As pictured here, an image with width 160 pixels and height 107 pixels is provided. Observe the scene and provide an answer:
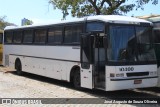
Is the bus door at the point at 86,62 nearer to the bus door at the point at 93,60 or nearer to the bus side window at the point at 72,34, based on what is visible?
the bus door at the point at 93,60

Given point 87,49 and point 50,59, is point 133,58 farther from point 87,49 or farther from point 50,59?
point 50,59

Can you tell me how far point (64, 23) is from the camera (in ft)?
52.4

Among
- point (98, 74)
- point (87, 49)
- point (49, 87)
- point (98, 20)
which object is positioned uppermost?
point (98, 20)

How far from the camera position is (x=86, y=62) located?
13.9 m

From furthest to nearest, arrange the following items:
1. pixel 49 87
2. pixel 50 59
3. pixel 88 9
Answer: pixel 88 9 < pixel 50 59 < pixel 49 87

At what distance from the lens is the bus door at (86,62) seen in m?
13.6

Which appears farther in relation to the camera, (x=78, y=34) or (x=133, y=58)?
(x=78, y=34)

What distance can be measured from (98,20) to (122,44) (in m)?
1.28

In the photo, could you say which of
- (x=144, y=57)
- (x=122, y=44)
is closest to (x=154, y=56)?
(x=144, y=57)

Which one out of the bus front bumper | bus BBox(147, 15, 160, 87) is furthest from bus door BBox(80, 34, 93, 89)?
bus BBox(147, 15, 160, 87)

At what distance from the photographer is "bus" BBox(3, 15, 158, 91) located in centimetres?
1270

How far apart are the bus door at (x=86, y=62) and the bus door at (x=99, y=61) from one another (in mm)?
184

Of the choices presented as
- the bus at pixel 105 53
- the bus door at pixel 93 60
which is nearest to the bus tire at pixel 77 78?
the bus at pixel 105 53

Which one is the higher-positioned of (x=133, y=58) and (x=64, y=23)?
(x=64, y=23)
